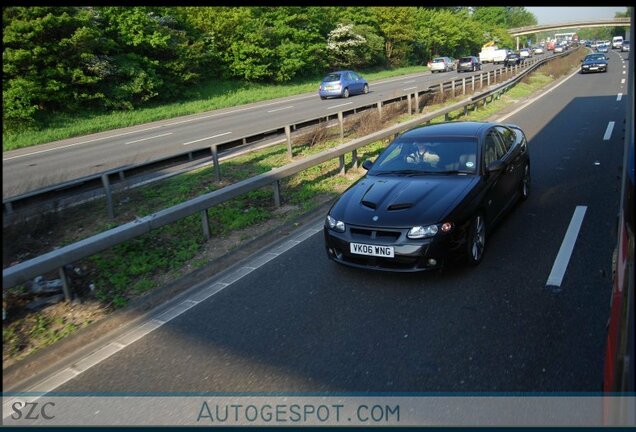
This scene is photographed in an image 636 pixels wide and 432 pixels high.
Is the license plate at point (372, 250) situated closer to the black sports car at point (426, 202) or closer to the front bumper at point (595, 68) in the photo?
the black sports car at point (426, 202)

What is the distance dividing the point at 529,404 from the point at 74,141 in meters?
21.1

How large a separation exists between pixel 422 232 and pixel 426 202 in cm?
45

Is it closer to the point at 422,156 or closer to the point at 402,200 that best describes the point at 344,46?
the point at 422,156

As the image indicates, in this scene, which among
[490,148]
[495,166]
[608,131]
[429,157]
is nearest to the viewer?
[495,166]

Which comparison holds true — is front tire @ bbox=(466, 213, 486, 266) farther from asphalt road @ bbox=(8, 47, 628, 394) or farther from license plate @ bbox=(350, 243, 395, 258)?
license plate @ bbox=(350, 243, 395, 258)

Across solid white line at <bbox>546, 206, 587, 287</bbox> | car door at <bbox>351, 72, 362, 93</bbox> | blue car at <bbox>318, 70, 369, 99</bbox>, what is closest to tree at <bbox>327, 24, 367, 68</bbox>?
car door at <bbox>351, 72, 362, 93</bbox>

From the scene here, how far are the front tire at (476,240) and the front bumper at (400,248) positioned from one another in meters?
0.22

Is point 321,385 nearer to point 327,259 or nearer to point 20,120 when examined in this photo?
point 327,259

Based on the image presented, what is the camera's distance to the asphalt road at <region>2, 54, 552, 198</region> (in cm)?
1323

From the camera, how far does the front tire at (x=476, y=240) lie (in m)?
5.47

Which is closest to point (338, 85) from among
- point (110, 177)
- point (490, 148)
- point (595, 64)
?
point (595, 64)

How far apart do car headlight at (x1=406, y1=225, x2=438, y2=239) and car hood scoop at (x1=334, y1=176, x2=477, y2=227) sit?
0.23 feet

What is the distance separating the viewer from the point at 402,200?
5512 mm

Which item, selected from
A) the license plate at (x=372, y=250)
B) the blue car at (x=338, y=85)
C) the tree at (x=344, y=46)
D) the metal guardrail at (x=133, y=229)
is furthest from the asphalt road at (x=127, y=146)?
the tree at (x=344, y=46)
